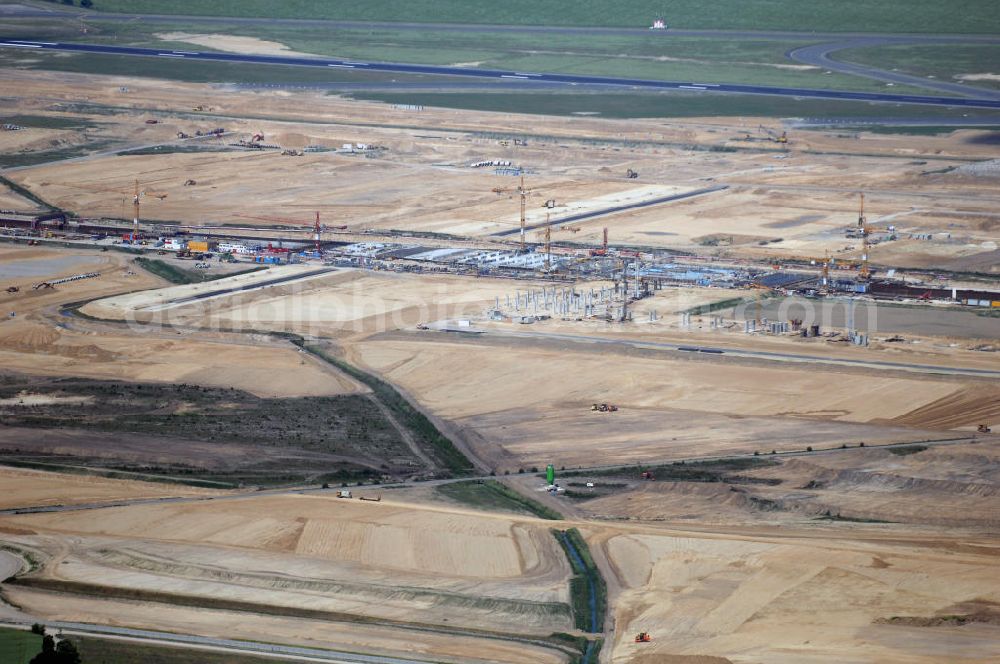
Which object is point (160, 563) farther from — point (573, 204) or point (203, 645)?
point (573, 204)

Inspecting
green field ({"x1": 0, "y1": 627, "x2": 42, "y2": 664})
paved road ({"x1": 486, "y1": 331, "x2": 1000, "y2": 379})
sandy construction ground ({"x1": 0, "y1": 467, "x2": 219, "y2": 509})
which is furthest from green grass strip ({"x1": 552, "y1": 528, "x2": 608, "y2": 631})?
paved road ({"x1": 486, "y1": 331, "x2": 1000, "y2": 379})

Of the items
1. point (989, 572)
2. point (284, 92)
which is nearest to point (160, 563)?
point (989, 572)

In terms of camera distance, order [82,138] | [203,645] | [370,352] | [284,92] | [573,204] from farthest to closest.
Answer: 1. [284,92]
2. [82,138]
3. [573,204]
4. [370,352]
5. [203,645]

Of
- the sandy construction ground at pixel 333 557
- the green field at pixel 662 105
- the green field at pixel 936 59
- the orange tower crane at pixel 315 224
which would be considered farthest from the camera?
the green field at pixel 936 59

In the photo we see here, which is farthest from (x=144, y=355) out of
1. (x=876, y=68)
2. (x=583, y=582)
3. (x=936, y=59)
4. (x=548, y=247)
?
(x=936, y=59)

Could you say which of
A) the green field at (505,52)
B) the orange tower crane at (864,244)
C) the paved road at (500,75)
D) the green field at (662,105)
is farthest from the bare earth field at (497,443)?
the green field at (505,52)

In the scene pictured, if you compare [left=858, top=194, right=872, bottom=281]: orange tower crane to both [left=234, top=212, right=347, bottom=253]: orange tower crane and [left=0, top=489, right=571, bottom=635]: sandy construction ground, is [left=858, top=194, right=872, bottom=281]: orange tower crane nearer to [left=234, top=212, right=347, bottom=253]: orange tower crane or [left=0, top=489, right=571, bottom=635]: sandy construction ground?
[left=234, top=212, right=347, bottom=253]: orange tower crane

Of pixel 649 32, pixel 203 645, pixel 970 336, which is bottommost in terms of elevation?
pixel 203 645

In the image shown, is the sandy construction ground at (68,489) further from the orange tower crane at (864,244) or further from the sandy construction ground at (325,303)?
the orange tower crane at (864,244)

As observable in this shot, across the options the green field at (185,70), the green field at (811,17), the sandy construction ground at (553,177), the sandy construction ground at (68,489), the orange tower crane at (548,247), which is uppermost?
the green field at (811,17)
